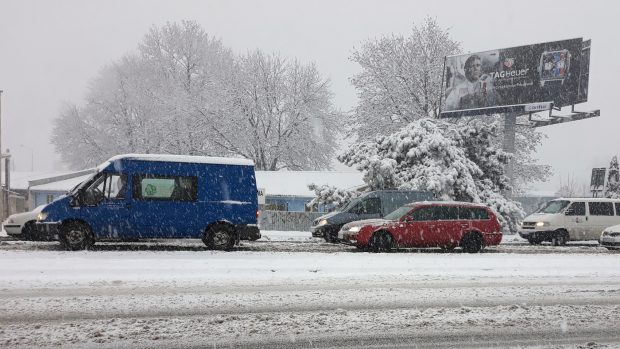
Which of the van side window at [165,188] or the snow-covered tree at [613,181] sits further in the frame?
the snow-covered tree at [613,181]

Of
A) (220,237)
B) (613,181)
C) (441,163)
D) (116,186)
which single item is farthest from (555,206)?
(613,181)

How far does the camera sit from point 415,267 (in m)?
13.9

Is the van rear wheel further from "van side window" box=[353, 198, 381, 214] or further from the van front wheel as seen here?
"van side window" box=[353, 198, 381, 214]

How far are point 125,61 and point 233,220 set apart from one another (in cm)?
4172

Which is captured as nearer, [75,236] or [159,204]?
[75,236]

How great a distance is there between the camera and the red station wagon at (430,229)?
58.7ft

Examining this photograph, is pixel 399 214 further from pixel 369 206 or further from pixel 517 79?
pixel 517 79

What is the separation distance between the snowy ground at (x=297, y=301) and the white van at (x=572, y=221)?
8.15 meters

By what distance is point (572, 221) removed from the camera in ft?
77.6

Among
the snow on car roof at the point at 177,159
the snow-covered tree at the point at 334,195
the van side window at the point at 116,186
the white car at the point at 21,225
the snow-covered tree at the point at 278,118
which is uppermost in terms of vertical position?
the snow-covered tree at the point at 278,118

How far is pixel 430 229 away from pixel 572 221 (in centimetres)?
848

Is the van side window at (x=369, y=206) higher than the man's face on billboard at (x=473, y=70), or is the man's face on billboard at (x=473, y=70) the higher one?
the man's face on billboard at (x=473, y=70)

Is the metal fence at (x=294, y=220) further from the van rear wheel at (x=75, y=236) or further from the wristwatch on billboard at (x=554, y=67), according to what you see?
the van rear wheel at (x=75, y=236)

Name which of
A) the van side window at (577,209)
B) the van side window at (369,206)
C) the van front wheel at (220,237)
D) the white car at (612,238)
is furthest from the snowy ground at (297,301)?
the van side window at (577,209)
